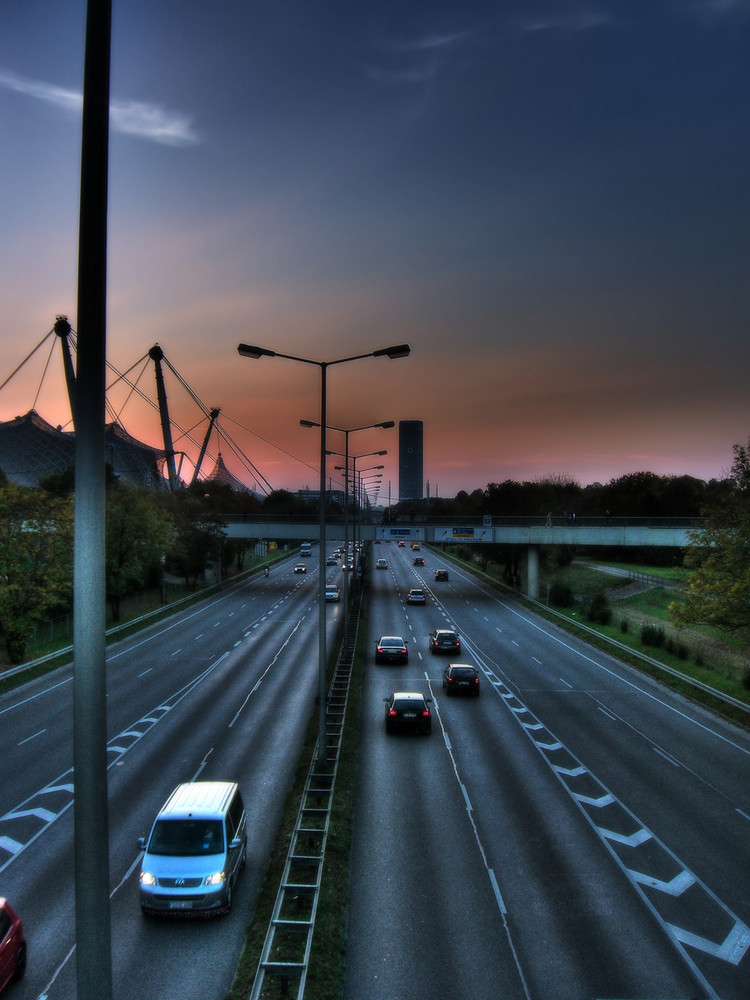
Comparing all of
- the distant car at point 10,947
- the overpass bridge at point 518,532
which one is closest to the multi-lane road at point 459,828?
the distant car at point 10,947

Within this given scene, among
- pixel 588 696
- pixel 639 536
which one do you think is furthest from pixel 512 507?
pixel 588 696

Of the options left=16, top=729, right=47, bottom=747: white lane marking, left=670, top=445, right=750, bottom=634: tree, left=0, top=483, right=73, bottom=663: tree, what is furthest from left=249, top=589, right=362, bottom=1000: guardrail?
left=0, top=483, right=73, bottom=663: tree

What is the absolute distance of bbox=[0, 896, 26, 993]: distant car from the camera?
10.8 metres

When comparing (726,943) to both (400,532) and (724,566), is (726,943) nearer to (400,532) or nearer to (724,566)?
(724,566)

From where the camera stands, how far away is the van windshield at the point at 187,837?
13.7 metres

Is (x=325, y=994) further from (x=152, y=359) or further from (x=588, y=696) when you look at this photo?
(x=152, y=359)

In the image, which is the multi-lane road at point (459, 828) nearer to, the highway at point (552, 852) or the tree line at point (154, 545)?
the highway at point (552, 852)

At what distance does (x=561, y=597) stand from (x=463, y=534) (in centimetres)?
1254

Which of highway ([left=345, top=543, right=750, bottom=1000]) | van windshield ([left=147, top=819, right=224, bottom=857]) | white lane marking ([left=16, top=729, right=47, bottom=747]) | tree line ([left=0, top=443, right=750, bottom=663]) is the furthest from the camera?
tree line ([left=0, top=443, right=750, bottom=663])

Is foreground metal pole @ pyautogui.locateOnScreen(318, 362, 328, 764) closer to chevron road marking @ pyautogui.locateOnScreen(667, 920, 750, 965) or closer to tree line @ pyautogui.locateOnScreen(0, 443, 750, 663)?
chevron road marking @ pyautogui.locateOnScreen(667, 920, 750, 965)

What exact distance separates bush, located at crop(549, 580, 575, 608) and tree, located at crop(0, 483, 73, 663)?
40.6 m

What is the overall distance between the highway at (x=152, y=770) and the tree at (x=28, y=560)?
14.4 feet

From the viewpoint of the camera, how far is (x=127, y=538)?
2072 inches

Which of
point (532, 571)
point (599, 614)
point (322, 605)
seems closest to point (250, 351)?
point (322, 605)
